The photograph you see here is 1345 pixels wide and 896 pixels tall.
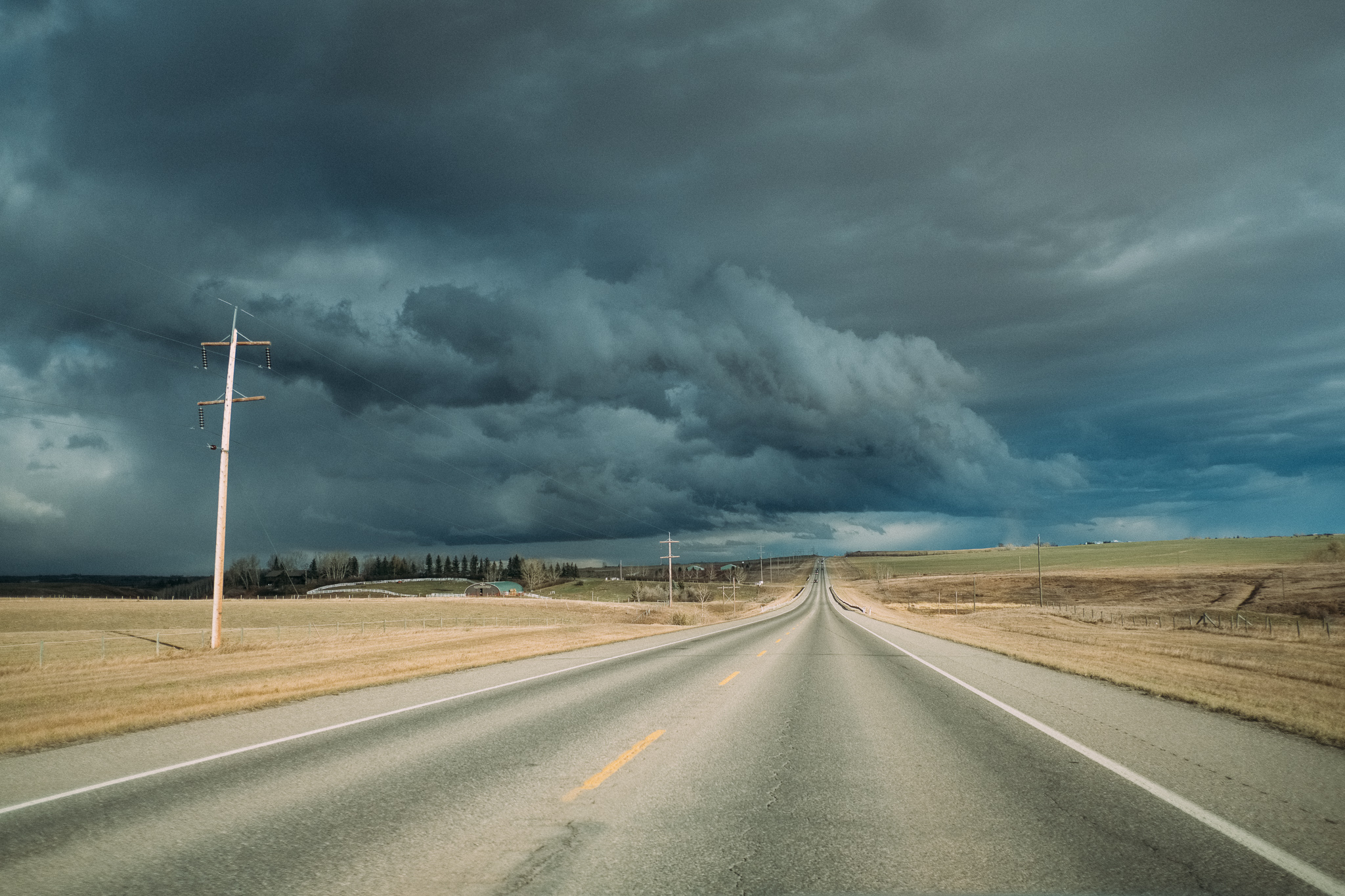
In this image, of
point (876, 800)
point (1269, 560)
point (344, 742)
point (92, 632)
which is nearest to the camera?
point (876, 800)

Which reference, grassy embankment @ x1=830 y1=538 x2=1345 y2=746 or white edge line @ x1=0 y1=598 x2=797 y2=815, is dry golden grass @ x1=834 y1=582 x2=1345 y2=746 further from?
white edge line @ x1=0 y1=598 x2=797 y2=815

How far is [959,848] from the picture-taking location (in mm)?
5133

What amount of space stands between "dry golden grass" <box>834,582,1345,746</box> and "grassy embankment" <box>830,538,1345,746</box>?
0.05 m

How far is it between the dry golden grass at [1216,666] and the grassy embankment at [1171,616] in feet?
0.16

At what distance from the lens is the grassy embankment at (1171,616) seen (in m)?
13.2

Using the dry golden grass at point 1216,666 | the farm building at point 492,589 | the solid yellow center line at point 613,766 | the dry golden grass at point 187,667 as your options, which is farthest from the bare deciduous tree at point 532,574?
the solid yellow center line at point 613,766

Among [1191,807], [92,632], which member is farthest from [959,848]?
[92,632]

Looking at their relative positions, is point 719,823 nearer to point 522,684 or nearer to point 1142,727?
point 1142,727

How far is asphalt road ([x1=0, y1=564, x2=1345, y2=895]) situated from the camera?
4676mm

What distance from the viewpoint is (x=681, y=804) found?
6.29 meters

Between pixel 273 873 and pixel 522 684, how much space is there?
10254 millimetres

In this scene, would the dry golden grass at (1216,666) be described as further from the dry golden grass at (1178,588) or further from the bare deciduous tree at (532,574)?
the bare deciduous tree at (532,574)

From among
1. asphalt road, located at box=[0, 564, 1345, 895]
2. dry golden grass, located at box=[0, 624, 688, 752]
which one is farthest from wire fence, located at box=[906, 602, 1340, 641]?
dry golden grass, located at box=[0, 624, 688, 752]

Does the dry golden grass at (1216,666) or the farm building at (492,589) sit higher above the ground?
the dry golden grass at (1216,666)
